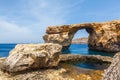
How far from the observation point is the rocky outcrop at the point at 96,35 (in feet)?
215

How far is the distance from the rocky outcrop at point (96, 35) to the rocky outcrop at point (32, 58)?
46325 mm

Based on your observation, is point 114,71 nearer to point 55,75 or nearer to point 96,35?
point 55,75

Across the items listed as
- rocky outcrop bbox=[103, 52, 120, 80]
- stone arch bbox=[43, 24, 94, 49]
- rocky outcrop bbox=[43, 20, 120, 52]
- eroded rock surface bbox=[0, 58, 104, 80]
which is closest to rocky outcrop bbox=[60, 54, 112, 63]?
eroded rock surface bbox=[0, 58, 104, 80]

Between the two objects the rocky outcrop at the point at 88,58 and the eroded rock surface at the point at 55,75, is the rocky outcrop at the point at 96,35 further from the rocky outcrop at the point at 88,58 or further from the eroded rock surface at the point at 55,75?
the eroded rock surface at the point at 55,75

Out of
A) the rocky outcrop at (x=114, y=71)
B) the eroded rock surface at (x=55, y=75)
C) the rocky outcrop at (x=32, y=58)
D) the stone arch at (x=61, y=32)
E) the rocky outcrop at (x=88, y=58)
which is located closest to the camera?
the rocky outcrop at (x=114, y=71)

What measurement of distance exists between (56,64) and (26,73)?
11.5 feet

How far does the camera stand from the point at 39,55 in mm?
20109

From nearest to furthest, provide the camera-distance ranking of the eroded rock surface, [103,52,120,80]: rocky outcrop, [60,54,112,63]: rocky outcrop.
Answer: [103,52,120,80]: rocky outcrop, the eroded rock surface, [60,54,112,63]: rocky outcrop

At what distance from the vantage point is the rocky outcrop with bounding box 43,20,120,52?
2576 inches

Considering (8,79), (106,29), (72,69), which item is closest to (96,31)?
(106,29)

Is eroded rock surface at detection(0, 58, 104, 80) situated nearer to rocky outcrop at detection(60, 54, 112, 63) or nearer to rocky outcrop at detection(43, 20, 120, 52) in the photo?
rocky outcrop at detection(60, 54, 112, 63)

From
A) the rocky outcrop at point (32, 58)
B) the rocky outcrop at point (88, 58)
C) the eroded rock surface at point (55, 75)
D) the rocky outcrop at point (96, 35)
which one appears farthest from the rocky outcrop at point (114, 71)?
the rocky outcrop at point (96, 35)

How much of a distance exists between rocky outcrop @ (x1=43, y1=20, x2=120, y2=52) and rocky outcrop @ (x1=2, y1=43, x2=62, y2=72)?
152 ft

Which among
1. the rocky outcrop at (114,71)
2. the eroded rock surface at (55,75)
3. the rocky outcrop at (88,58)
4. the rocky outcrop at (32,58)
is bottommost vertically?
the rocky outcrop at (88,58)
